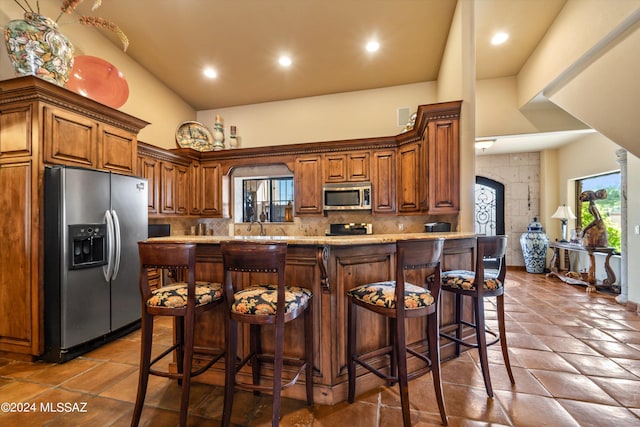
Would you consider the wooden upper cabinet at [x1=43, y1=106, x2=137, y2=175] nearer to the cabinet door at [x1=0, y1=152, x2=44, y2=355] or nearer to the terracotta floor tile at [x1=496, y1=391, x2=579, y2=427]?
the cabinet door at [x1=0, y1=152, x2=44, y2=355]

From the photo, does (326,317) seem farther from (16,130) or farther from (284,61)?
(284,61)

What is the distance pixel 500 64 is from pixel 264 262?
489cm

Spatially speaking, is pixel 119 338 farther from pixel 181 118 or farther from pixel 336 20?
pixel 336 20

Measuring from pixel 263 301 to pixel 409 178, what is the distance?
290cm

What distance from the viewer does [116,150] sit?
2.86 meters

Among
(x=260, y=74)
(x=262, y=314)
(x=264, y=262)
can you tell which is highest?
(x=260, y=74)

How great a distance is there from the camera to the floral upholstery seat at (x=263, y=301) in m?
1.34

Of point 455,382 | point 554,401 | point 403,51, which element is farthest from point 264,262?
point 403,51

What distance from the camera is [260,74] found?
13.3 ft

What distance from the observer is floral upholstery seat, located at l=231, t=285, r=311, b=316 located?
134cm

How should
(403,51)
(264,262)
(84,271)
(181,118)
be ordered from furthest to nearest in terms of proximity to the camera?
(181,118), (403,51), (84,271), (264,262)

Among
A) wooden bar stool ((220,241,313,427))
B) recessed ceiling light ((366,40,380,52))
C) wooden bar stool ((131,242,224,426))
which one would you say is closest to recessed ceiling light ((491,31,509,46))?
recessed ceiling light ((366,40,380,52))

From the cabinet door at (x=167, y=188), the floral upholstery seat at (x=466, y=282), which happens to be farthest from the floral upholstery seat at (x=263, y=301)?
the cabinet door at (x=167, y=188)

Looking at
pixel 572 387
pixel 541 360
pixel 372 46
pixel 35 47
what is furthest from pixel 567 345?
pixel 35 47
